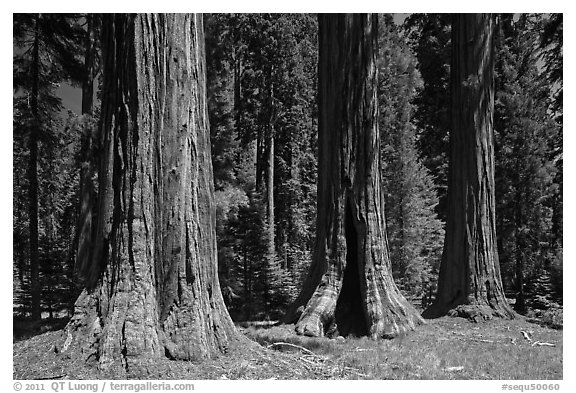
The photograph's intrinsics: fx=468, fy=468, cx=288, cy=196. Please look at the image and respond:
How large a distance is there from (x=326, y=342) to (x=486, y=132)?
20.2 feet

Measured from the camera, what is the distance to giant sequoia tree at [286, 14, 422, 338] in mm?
8188

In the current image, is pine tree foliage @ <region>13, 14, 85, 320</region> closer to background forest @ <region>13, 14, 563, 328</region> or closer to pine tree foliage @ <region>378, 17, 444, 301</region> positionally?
background forest @ <region>13, 14, 563, 328</region>

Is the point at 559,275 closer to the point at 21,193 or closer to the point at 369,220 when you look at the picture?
the point at 369,220

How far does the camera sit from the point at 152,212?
16.7 ft

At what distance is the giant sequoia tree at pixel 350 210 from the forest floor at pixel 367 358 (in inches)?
21.4

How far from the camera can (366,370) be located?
5.70 m

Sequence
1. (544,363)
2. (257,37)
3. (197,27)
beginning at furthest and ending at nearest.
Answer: (257,37), (544,363), (197,27)

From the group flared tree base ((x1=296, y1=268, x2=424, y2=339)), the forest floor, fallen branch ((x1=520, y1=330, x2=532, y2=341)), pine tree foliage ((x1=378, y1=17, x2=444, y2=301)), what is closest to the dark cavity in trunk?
flared tree base ((x1=296, y1=268, x2=424, y2=339))

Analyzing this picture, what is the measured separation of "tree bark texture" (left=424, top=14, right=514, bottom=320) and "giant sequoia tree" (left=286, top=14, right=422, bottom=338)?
2.08 meters

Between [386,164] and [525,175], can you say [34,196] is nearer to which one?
[386,164]

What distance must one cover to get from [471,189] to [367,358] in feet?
17.8

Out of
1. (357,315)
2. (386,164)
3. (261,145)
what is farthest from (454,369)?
(261,145)

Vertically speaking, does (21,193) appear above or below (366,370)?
above

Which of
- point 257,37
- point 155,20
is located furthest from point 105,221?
point 257,37
